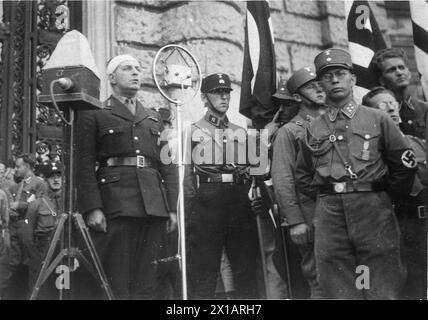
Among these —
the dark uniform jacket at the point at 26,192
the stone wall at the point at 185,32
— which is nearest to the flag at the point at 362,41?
the stone wall at the point at 185,32

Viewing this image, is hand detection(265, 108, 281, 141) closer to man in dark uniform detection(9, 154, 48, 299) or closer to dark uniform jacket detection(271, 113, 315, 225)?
dark uniform jacket detection(271, 113, 315, 225)

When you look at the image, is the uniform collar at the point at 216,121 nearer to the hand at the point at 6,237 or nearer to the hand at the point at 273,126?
the hand at the point at 273,126

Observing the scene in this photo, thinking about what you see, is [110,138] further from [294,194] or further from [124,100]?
[294,194]

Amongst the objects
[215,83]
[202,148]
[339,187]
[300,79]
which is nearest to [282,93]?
[300,79]

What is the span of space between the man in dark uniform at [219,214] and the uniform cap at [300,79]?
51 cm

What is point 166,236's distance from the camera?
534 cm

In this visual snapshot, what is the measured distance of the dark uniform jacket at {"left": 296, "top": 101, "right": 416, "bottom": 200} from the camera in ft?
16.3

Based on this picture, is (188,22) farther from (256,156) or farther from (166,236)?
(166,236)

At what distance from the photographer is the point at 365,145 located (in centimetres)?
500

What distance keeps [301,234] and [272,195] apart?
617mm

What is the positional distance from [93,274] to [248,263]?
122 centimetres

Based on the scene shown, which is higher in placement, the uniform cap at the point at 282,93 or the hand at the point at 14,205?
the uniform cap at the point at 282,93

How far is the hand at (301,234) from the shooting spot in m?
5.11
